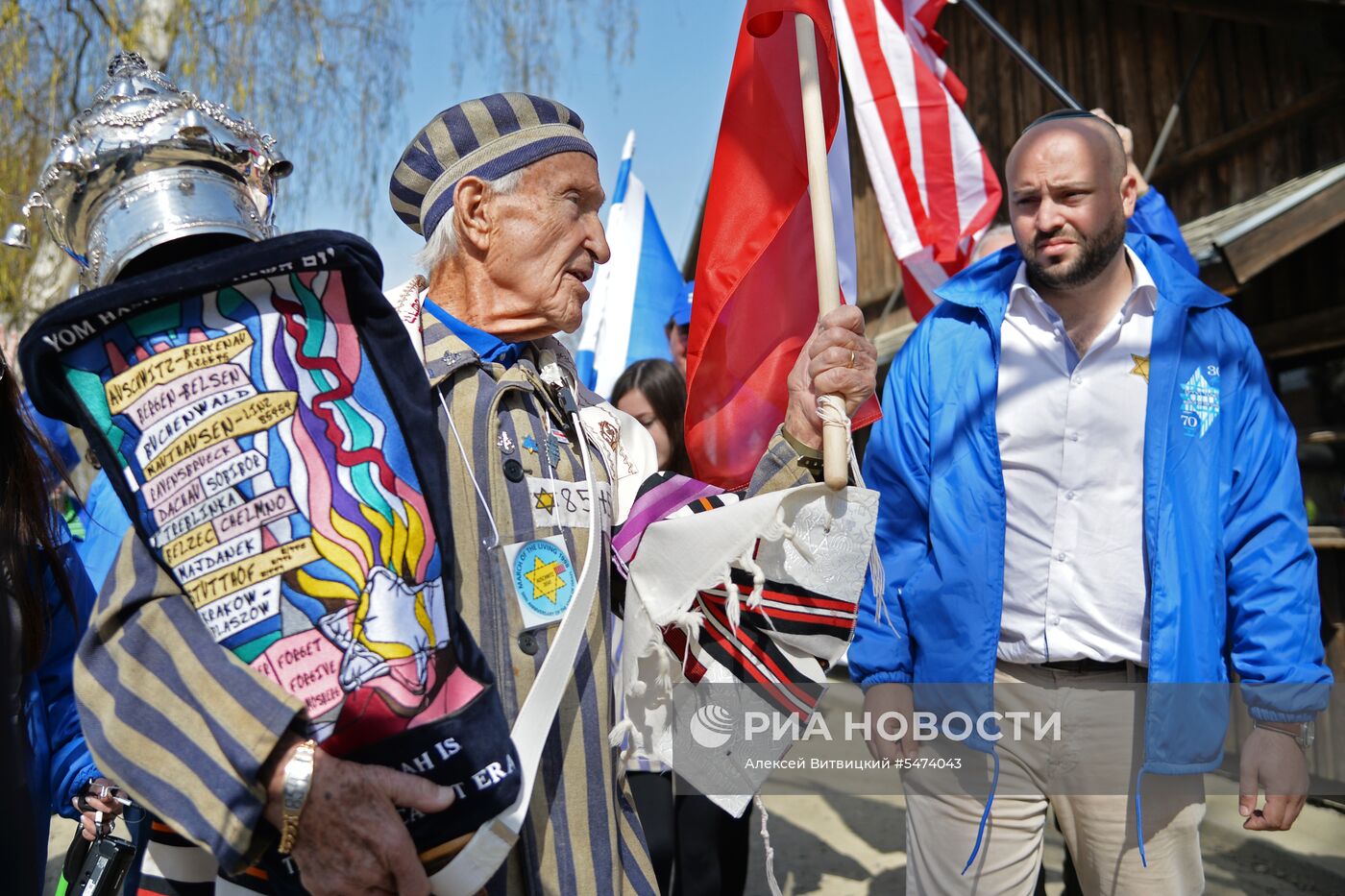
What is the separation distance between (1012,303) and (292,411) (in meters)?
2.30

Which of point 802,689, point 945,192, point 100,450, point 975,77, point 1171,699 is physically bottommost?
point 1171,699

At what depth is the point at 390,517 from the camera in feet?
4.10

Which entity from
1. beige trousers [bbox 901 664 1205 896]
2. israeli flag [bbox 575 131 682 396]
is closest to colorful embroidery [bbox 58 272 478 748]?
beige trousers [bbox 901 664 1205 896]

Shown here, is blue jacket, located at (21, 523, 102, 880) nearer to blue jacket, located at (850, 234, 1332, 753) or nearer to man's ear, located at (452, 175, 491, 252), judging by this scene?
man's ear, located at (452, 175, 491, 252)

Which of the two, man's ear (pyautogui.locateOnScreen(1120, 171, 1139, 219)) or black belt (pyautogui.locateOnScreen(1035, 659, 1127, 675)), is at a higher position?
man's ear (pyautogui.locateOnScreen(1120, 171, 1139, 219))

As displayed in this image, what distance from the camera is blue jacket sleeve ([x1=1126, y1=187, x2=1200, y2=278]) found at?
12.1ft

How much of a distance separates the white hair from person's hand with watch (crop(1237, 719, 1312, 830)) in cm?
217

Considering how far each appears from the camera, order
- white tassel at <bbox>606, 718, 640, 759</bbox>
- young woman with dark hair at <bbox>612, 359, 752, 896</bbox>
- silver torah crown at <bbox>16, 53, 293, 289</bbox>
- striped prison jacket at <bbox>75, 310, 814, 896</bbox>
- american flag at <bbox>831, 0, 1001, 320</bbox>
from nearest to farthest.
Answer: striped prison jacket at <bbox>75, 310, 814, 896</bbox> → silver torah crown at <bbox>16, 53, 293, 289</bbox> → white tassel at <bbox>606, 718, 640, 759</bbox> → young woman with dark hair at <bbox>612, 359, 752, 896</bbox> → american flag at <bbox>831, 0, 1001, 320</bbox>

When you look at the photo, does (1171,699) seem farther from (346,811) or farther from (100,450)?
(100,450)

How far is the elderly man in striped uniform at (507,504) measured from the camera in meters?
1.16

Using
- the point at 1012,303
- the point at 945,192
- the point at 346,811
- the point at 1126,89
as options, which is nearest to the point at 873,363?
the point at 346,811

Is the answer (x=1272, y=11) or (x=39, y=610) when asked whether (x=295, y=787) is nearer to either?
(x=39, y=610)

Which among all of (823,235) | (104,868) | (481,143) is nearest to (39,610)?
(104,868)

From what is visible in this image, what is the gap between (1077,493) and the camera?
9.18ft
